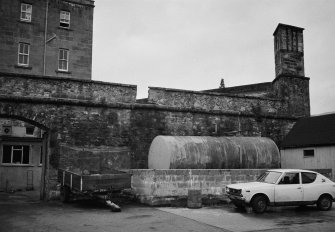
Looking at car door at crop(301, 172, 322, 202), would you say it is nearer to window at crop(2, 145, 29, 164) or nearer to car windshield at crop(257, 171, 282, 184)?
car windshield at crop(257, 171, 282, 184)

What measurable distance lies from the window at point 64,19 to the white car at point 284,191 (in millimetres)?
22120

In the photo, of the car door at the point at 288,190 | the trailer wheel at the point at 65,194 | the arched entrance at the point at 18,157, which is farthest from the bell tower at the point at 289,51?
the arched entrance at the point at 18,157

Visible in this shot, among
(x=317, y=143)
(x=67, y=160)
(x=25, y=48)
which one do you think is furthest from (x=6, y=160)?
(x=317, y=143)

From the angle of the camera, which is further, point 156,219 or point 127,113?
point 127,113

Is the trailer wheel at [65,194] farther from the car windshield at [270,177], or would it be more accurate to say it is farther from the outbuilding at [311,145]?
the outbuilding at [311,145]

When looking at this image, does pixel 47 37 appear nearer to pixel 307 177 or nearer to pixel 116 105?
pixel 116 105

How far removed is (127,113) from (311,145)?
8.70 m

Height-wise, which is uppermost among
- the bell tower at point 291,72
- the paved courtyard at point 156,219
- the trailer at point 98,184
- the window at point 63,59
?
the window at point 63,59

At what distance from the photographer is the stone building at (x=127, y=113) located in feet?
46.3

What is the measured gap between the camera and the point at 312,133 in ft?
54.3

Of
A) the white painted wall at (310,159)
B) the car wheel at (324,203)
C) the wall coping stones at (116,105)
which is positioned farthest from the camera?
the white painted wall at (310,159)

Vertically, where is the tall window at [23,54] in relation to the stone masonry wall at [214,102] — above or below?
above

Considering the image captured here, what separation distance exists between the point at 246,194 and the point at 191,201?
2.10 meters

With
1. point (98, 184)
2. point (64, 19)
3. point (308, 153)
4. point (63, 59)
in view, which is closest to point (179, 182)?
point (98, 184)
